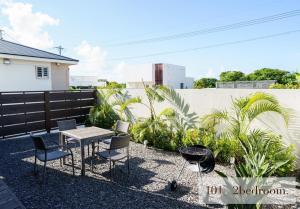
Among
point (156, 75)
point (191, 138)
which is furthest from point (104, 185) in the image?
point (156, 75)

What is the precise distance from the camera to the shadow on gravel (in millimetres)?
3475

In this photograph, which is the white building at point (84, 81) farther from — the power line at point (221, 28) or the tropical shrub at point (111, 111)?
the tropical shrub at point (111, 111)

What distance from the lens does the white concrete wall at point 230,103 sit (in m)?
4.95

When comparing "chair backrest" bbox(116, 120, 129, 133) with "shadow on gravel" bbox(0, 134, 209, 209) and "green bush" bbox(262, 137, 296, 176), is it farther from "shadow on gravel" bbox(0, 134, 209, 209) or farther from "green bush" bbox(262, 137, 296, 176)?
"green bush" bbox(262, 137, 296, 176)

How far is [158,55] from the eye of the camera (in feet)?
139

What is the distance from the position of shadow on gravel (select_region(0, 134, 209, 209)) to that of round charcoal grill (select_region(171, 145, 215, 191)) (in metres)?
0.51

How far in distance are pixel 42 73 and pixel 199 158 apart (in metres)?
10.4

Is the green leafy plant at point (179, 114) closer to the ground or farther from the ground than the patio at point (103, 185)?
farther from the ground

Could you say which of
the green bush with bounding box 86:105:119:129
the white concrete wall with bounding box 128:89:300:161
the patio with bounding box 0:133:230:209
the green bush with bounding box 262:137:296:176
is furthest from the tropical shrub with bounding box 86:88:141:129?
the green bush with bounding box 262:137:296:176

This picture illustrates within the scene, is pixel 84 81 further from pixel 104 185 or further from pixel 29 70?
pixel 104 185

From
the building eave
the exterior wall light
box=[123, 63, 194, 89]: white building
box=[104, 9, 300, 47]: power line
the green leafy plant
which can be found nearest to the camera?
the green leafy plant

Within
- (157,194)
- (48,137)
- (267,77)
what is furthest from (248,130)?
(267,77)

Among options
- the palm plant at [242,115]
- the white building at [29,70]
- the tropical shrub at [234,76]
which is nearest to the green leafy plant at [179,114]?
the palm plant at [242,115]

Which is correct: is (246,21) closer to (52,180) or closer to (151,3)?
(151,3)
